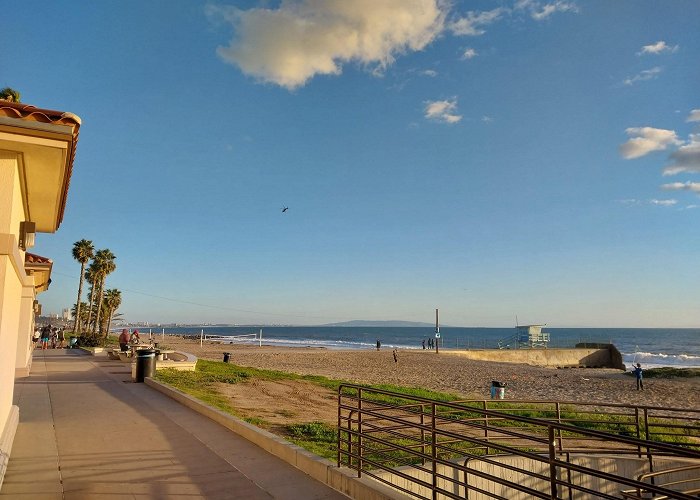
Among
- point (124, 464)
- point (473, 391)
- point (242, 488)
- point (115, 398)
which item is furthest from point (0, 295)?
point (473, 391)

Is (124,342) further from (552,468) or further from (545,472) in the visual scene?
(552,468)

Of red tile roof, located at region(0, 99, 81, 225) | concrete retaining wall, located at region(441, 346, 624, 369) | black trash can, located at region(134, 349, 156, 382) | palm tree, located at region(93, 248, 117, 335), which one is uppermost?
palm tree, located at region(93, 248, 117, 335)

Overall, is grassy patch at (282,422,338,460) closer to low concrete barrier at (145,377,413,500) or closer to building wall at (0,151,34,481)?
low concrete barrier at (145,377,413,500)

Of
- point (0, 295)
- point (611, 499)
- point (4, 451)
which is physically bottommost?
point (4, 451)

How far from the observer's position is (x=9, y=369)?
23.7 ft

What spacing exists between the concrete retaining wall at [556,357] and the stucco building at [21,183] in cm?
5164

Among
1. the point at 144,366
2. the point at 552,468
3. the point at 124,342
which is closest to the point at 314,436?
the point at 552,468

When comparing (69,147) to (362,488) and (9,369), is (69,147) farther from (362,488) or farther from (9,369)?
(362,488)

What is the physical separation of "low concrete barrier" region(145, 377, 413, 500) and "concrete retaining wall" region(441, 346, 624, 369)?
49.7 meters

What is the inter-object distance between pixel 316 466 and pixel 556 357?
58.1 meters

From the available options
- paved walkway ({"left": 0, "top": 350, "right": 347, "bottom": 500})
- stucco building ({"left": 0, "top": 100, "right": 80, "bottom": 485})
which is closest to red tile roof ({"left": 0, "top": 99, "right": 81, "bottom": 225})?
stucco building ({"left": 0, "top": 100, "right": 80, "bottom": 485})

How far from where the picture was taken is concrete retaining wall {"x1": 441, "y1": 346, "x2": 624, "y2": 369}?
56.1 metres

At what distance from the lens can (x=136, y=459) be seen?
6770mm

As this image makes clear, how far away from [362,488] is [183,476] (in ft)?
7.42
